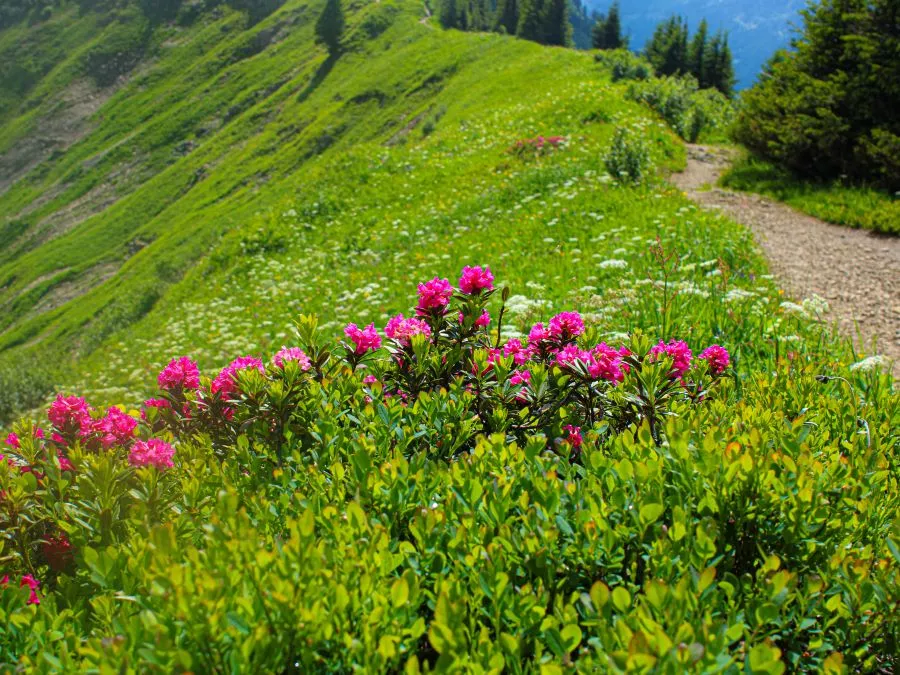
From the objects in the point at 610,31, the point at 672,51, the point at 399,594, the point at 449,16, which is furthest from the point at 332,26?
the point at 399,594

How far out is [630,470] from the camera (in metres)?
1.98

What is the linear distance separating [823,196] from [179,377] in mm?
11820

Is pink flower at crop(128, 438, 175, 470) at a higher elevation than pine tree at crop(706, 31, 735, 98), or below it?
below

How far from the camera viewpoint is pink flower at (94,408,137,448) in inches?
114

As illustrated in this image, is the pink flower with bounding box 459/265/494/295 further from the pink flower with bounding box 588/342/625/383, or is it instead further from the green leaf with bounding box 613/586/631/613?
the green leaf with bounding box 613/586/631/613

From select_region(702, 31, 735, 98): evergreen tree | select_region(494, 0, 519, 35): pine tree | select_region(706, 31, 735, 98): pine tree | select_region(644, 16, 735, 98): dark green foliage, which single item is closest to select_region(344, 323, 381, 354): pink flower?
select_region(644, 16, 735, 98): dark green foliage

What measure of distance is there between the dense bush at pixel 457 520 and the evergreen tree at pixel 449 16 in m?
74.9

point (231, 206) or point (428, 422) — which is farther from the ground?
point (428, 422)

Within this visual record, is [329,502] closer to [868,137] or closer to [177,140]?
[868,137]

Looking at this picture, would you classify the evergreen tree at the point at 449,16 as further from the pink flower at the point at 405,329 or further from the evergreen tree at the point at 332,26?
the pink flower at the point at 405,329

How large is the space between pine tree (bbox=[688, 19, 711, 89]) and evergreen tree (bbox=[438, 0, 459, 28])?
3115cm

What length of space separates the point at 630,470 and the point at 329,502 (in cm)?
110

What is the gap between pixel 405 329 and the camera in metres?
3.19

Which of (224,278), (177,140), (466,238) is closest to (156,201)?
(177,140)
